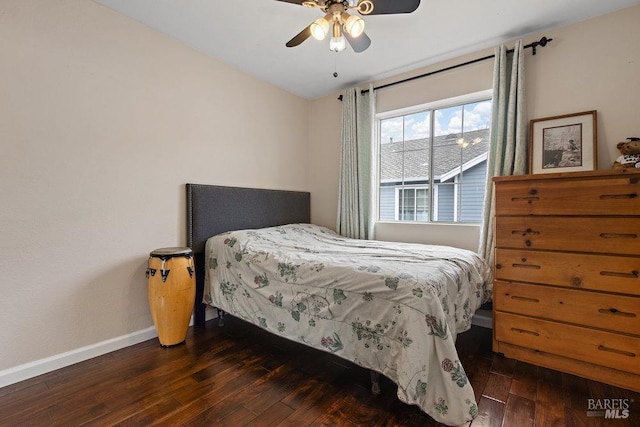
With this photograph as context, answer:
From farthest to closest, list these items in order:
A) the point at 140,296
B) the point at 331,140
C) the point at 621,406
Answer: the point at 331,140, the point at 140,296, the point at 621,406

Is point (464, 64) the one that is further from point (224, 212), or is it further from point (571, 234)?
point (224, 212)

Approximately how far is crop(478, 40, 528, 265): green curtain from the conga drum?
2.42 m

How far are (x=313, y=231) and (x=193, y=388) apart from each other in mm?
1802

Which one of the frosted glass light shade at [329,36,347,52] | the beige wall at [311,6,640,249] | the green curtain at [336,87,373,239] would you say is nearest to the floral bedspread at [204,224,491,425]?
the green curtain at [336,87,373,239]

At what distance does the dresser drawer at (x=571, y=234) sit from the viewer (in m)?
1.59

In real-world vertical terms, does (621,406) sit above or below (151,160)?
below

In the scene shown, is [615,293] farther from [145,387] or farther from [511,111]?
[145,387]

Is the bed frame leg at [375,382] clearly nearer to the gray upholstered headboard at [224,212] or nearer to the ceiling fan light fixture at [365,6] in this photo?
the gray upholstered headboard at [224,212]

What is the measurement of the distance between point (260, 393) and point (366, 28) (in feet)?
8.69

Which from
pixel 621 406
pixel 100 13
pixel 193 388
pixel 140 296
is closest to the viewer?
pixel 621 406

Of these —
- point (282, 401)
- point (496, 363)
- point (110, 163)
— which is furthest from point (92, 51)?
point (496, 363)

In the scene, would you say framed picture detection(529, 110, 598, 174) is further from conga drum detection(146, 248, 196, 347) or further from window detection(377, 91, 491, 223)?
conga drum detection(146, 248, 196, 347)

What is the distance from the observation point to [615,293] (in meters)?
1.61

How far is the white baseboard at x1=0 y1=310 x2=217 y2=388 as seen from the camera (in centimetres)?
167
